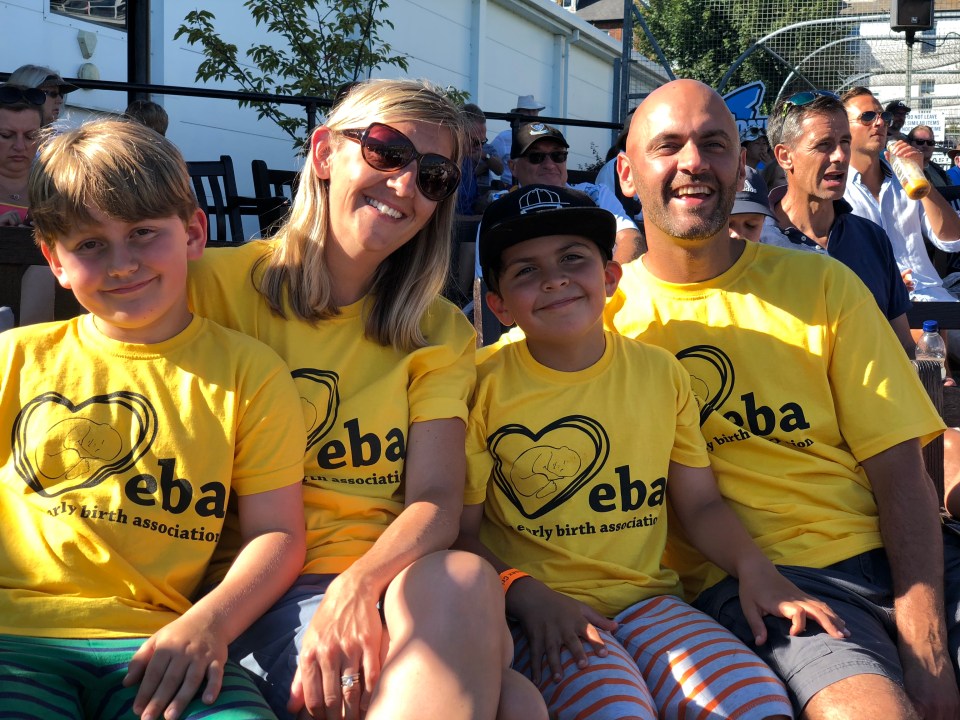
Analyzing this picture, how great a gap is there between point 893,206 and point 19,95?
16.1 feet

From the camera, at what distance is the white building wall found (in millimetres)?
9344

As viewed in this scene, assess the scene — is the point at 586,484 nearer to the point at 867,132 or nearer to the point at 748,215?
the point at 748,215

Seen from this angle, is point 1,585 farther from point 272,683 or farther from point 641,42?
point 641,42

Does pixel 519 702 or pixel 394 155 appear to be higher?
pixel 394 155

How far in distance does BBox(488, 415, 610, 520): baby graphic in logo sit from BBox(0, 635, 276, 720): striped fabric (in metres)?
0.82

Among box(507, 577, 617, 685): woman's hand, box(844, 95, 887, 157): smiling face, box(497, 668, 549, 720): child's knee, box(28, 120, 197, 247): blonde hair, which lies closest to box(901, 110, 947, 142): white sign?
box(844, 95, 887, 157): smiling face

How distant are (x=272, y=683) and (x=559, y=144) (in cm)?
513

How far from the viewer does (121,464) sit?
209 centimetres

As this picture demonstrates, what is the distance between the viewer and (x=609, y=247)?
270 centimetres

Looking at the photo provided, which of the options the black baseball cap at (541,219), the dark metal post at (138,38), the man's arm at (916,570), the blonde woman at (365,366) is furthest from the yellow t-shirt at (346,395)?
the dark metal post at (138,38)

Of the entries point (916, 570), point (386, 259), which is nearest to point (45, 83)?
point (386, 259)

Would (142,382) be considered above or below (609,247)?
below

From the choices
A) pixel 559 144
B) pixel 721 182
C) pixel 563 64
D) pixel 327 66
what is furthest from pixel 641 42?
pixel 721 182

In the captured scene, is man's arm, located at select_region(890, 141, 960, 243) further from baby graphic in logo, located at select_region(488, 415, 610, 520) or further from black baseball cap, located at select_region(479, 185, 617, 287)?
baby graphic in logo, located at select_region(488, 415, 610, 520)
